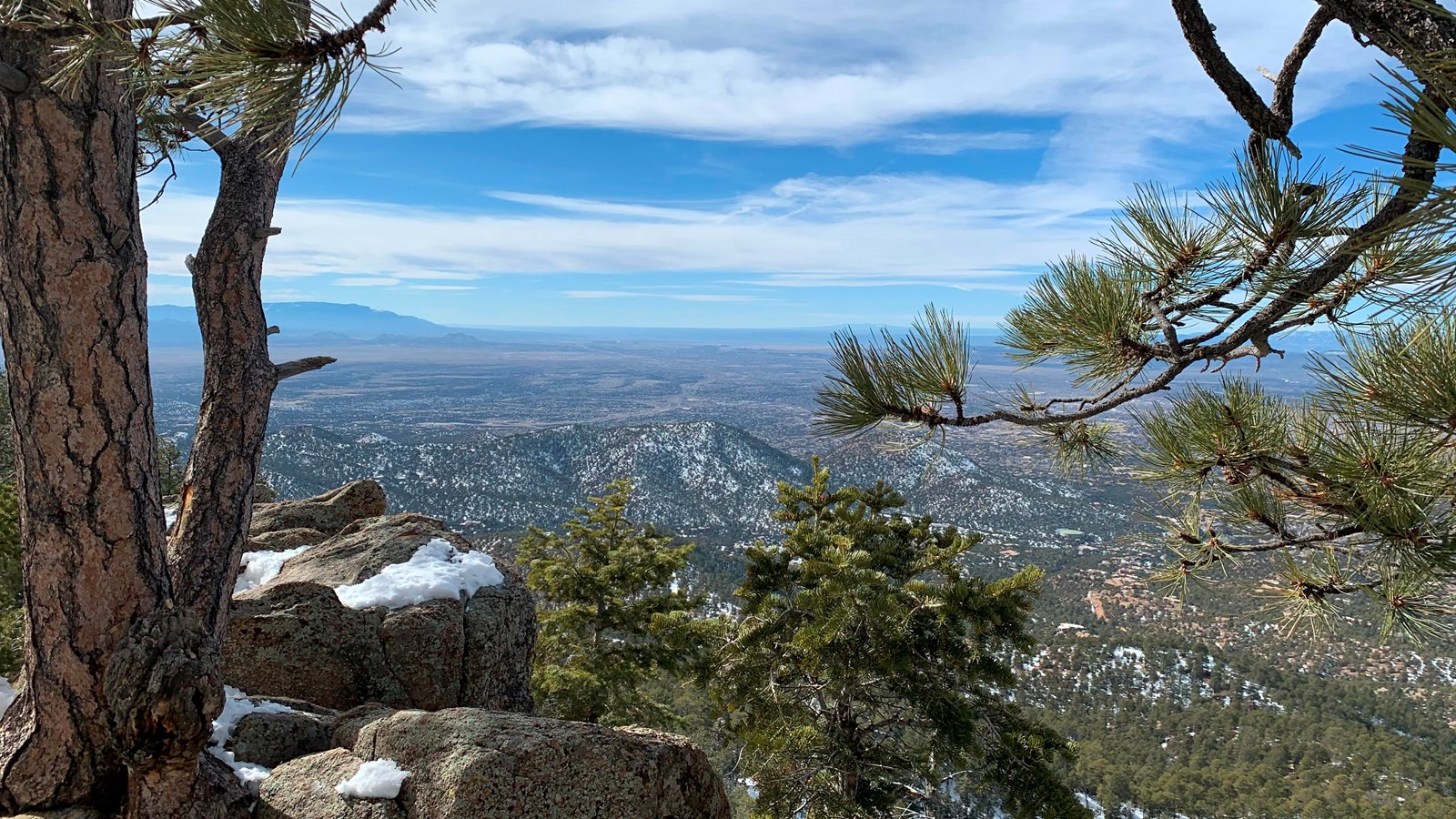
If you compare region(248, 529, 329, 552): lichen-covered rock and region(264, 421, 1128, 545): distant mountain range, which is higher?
region(248, 529, 329, 552): lichen-covered rock

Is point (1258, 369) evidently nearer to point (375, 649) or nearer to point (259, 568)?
point (375, 649)

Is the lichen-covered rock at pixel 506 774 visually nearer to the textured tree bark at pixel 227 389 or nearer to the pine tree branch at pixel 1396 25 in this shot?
the textured tree bark at pixel 227 389

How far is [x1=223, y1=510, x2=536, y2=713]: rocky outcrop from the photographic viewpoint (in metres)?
6.17

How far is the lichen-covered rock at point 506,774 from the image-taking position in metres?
3.73

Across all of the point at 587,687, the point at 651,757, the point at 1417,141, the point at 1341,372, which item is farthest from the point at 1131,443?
the point at 587,687

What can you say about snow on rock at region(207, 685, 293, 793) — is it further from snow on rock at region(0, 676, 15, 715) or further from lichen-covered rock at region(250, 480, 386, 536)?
lichen-covered rock at region(250, 480, 386, 536)

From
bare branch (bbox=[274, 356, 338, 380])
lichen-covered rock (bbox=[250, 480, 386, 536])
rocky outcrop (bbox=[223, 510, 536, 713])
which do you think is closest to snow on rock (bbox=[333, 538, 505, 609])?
rocky outcrop (bbox=[223, 510, 536, 713])

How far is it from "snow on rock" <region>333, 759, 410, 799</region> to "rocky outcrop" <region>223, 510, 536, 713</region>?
7.40 feet

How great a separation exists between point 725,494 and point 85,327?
391 ft

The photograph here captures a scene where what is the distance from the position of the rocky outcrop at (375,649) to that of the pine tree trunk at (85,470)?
102 inches

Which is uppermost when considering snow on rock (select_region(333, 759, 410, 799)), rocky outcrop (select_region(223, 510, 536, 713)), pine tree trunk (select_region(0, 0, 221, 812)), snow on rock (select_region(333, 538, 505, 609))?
pine tree trunk (select_region(0, 0, 221, 812))

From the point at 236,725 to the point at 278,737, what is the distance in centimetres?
27

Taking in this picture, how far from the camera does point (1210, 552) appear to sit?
4211 mm

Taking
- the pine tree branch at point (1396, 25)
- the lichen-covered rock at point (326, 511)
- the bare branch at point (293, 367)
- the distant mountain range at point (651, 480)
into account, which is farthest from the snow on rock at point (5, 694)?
the distant mountain range at point (651, 480)
